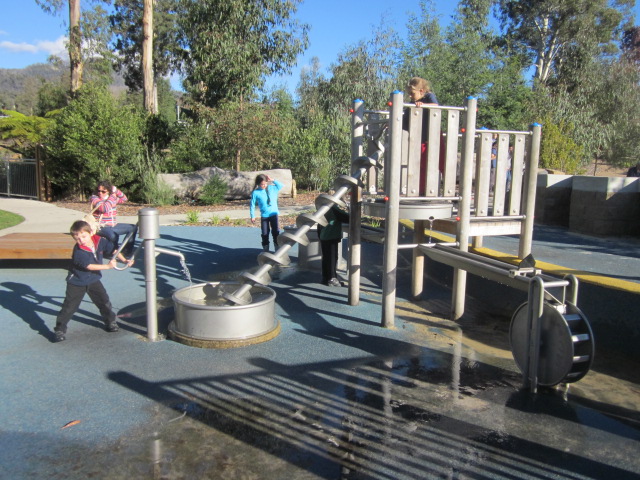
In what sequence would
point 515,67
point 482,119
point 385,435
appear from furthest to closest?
point 515,67
point 482,119
point 385,435

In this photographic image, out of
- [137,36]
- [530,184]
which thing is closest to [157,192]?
[530,184]

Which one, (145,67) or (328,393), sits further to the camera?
(145,67)

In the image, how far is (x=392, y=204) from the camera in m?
5.57

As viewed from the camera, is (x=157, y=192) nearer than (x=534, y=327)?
No

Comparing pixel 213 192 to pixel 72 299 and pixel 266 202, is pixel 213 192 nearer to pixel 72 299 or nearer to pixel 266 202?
pixel 266 202

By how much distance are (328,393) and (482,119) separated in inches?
849

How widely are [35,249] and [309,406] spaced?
6165mm

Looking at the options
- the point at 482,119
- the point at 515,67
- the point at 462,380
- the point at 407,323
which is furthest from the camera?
the point at 515,67

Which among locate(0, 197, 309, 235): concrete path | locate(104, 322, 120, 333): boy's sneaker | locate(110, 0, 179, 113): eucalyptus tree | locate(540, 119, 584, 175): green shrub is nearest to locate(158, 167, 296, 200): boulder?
locate(0, 197, 309, 235): concrete path

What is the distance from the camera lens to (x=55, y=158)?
780 inches

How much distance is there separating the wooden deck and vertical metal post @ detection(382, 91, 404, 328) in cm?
524

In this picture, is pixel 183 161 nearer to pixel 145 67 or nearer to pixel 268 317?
pixel 145 67

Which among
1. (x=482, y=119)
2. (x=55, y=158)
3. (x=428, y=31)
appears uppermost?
(x=428, y=31)

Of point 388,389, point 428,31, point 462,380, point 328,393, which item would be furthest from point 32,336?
point 428,31
